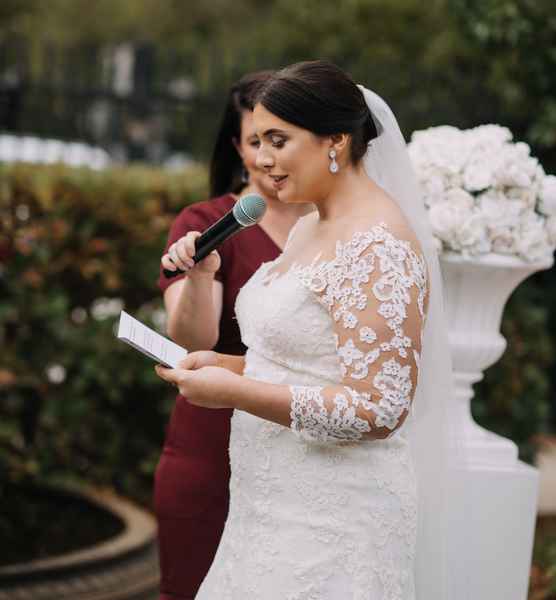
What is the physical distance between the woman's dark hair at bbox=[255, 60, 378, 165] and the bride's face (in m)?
0.02

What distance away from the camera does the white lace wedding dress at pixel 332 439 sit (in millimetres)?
2582

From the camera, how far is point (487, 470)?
3.82 m

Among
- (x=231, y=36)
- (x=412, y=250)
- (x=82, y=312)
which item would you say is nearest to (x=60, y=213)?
(x=82, y=312)

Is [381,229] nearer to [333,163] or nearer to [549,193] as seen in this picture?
[333,163]

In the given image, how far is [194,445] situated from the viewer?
3656mm

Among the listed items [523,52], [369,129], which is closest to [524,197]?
[369,129]

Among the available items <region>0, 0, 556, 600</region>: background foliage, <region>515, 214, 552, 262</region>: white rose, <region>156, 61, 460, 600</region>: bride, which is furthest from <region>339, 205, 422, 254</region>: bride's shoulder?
<region>0, 0, 556, 600</region>: background foliage

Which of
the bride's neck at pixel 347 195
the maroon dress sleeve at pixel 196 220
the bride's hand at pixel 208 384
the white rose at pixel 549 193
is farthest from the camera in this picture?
the white rose at pixel 549 193

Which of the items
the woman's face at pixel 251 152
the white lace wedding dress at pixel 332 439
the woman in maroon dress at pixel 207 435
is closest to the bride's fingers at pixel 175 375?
the white lace wedding dress at pixel 332 439

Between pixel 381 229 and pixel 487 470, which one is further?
pixel 487 470

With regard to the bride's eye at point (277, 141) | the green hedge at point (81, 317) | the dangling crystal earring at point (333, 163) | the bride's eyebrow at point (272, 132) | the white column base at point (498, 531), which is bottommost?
the green hedge at point (81, 317)

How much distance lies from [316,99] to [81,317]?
4.29 metres

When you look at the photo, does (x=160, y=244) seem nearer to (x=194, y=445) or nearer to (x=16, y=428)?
(x=16, y=428)

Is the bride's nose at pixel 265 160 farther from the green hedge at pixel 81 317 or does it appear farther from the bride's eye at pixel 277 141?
the green hedge at pixel 81 317
